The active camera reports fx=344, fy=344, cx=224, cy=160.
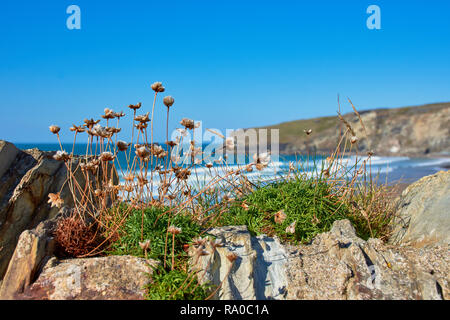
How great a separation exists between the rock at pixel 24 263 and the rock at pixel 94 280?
0.07 m

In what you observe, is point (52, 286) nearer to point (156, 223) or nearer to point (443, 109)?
point (156, 223)

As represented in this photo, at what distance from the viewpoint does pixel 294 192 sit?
4.61m

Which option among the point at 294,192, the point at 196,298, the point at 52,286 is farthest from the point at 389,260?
the point at 52,286

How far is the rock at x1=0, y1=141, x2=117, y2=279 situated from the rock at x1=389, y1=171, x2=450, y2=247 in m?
4.78

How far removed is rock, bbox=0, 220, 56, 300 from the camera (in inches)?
126

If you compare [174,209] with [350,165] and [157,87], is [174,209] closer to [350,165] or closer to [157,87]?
[157,87]

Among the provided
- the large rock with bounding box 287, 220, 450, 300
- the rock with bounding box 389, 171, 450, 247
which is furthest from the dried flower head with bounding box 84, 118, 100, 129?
the rock with bounding box 389, 171, 450, 247

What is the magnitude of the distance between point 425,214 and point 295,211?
71.6 inches

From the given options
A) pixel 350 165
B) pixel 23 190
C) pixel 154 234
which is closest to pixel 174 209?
pixel 154 234

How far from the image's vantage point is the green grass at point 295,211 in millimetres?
4281

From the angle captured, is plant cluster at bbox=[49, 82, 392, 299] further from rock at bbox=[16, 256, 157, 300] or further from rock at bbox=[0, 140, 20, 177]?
rock at bbox=[0, 140, 20, 177]

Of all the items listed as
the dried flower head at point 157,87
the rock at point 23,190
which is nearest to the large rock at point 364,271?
the dried flower head at point 157,87

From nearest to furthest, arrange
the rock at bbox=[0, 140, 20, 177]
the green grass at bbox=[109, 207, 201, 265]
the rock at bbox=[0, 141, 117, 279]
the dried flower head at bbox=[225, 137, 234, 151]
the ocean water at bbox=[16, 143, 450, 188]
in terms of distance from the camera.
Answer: the dried flower head at bbox=[225, 137, 234, 151]
the green grass at bbox=[109, 207, 201, 265]
the rock at bbox=[0, 141, 117, 279]
the rock at bbox=[0, 140, 20, 177]
the ocean water at bbox=[16, 143, 450, 188]

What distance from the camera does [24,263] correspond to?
326 centimetres
